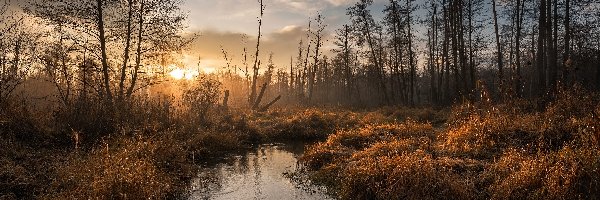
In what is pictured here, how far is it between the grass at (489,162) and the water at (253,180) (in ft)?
1.81

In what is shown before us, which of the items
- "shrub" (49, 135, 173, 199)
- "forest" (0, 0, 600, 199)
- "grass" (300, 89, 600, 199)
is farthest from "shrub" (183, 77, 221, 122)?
"shrub" (49, 135, 173, 199)

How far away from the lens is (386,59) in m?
44.9

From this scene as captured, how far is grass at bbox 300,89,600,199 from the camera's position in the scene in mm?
5645

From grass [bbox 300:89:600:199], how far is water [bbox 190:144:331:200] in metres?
0.55

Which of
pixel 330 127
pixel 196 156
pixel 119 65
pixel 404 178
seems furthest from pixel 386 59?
pixel 404 178

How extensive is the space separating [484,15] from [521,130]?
23.4 m

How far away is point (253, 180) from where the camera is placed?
30.2 ft

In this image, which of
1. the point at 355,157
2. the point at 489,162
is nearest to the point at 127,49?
the point at 355,157

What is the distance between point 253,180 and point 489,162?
15.4ft

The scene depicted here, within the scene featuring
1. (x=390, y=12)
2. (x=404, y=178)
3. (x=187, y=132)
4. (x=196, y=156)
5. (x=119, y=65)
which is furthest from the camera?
(x=390, y=12)

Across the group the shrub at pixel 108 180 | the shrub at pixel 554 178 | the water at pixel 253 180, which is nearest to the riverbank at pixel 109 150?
the shrub at pixel 108 180

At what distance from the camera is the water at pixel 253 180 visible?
7910 millimetres

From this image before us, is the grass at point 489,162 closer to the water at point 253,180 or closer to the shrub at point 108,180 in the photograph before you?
the water at point 253,180

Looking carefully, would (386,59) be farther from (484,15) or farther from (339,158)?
(339,158)
